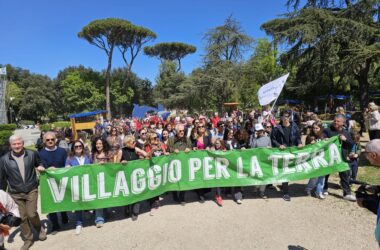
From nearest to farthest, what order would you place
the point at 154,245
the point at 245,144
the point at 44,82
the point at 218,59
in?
the point at 154,245, the point at 245,144, the point at 218,59, the point at 44,82

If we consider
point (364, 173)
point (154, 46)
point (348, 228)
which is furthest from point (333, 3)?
point (154, 46)

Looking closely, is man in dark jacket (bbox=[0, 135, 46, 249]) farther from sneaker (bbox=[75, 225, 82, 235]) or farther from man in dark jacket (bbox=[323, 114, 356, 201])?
man in dark jacket (bbox=[323, 114, 356, 201])

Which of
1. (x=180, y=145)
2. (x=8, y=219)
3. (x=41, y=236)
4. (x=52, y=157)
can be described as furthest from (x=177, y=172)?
(x=8, y=219)

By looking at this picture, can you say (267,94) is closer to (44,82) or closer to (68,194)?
(68,194)

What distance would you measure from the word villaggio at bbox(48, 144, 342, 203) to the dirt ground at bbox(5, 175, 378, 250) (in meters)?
0.58

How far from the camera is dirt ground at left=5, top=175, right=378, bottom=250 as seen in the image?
13.9ft

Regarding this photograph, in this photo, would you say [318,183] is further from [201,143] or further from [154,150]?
[154,150]

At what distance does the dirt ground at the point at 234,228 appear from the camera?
425cm

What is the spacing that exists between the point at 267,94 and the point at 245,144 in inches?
117

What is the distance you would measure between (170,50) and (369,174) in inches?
2022

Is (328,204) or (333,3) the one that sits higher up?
(333,3)

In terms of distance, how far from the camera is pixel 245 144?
266 inches

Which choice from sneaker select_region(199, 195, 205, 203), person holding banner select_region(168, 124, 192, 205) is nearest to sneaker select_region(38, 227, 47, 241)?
person holding banner select_region(168, 124, 192, 205)

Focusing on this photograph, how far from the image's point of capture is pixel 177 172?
222 inches
